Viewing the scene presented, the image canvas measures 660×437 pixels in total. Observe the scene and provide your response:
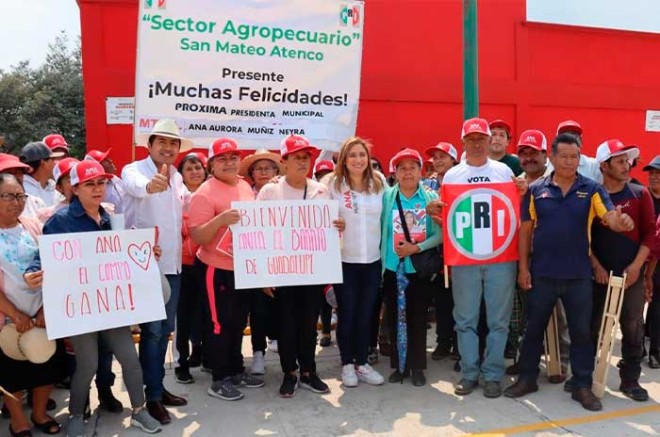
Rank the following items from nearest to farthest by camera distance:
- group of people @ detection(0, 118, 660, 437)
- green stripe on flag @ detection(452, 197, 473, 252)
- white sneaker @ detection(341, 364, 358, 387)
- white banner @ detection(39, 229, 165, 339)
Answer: white banner @ detection(39, 229, 165, 339) < group of people @ detection(0, 118, 660, 437) < green stripe on flag @ detection(452, 197, 473, 252) < white sneaker @ detection(341, 364, 358, 387)

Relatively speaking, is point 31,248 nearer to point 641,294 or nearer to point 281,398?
point 281,398

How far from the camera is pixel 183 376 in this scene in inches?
188

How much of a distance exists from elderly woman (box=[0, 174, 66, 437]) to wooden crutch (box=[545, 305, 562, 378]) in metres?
3.91

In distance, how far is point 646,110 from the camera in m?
10.8

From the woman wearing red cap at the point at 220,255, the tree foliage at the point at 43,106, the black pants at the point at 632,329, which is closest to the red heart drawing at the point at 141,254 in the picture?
the woman wearing red cap at the point at 220,255

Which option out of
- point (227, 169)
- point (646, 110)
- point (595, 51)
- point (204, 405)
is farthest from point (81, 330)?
point (646, 110)

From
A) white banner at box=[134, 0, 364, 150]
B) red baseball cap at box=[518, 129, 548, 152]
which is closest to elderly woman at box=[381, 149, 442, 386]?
red baseball cap at box=[518, 129, 548, 152]

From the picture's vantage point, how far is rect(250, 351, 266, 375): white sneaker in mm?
4949

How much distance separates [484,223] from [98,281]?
115 inches

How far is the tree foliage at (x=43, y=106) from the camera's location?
65.4 ft

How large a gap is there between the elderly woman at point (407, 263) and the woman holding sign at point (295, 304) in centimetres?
50

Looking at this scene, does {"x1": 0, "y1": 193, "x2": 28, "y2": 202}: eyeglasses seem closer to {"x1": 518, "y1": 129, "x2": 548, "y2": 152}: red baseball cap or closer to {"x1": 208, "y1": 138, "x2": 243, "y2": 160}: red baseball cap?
{"x1": 208, "y1": 138, "x2": 243, "y2": 160}: red baseball cap

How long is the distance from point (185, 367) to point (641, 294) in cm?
392

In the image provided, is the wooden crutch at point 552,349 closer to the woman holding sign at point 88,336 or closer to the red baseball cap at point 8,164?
the woman holding sign at point 88,336
